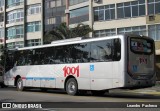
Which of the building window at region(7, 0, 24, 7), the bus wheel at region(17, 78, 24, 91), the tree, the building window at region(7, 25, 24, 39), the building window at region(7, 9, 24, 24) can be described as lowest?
the bus wheel at region(17, 78, 24, 91)

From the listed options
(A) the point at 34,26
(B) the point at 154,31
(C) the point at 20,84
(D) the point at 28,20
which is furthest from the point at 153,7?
(D) the point at 28,20

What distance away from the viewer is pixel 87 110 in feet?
46.6

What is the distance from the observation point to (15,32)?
68.8 metres

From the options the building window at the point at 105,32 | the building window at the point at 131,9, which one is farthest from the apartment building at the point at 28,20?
the building window at the point at 131,9

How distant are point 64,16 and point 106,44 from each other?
3919cm

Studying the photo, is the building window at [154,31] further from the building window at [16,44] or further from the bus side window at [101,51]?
the building window at [16,44]

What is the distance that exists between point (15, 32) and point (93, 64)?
1939 inches

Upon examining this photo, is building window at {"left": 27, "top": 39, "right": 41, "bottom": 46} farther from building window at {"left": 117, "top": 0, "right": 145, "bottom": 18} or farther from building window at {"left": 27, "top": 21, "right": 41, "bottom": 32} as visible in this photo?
building window at {"left": 117, "top": 0, "right": 145, "bottom": 18}

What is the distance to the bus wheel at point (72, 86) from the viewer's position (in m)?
22.5

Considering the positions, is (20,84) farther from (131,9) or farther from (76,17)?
(76,17)

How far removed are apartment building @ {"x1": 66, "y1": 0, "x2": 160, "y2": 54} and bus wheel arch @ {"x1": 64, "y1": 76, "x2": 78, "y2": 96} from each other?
898 inches

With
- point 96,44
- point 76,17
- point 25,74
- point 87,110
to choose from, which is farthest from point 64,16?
point 87,110

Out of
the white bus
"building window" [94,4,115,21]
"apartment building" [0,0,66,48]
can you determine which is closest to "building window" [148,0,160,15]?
"building window" [94,4,115,21]

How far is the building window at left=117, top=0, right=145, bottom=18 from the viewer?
45.9m
